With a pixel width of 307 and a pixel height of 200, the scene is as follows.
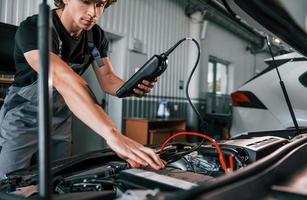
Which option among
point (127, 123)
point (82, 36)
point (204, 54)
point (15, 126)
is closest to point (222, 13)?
point (204, 54)

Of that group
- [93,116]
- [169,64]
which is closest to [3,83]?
Answer: [93,116]

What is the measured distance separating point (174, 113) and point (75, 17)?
4.25 metres

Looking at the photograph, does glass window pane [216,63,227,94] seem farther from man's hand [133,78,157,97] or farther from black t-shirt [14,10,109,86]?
man's hand [133,78,157,97]

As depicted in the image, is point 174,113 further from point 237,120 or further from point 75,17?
point 75,17

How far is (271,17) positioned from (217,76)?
647cm

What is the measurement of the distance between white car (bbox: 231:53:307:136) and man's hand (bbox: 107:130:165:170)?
4.96 feet

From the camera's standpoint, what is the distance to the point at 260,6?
71 centimetres

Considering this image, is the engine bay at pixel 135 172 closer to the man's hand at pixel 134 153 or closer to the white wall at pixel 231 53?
the man's hand at pixel 134 153

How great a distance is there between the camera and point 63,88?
0.93 metres

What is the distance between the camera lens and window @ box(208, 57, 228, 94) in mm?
6687

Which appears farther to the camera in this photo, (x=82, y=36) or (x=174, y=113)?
(x=174, y=113)

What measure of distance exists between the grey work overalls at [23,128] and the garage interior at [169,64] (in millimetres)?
1147

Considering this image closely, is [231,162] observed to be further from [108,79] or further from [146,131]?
[146,131]

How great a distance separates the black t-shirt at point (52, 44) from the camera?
1.12 m
